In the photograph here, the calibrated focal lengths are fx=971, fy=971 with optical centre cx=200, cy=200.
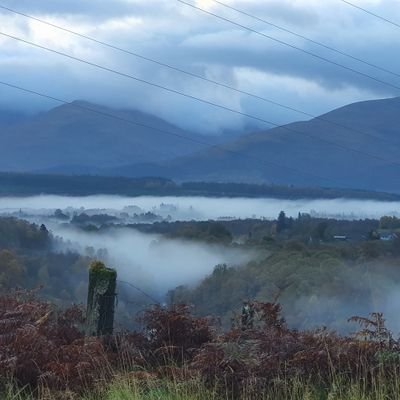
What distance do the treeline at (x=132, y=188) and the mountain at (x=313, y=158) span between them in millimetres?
9788

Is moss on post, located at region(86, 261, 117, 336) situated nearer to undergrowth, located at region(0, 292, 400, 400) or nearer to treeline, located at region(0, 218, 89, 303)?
undergrowth, located at region(0, 292, 400, 400)

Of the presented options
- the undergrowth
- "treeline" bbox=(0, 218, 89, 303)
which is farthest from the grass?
"treeline" bbox=(0, 218, 89, 303)

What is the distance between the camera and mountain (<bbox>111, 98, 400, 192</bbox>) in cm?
6681

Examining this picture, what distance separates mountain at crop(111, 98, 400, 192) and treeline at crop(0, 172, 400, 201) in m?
9.79

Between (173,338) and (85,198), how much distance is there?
107 feet

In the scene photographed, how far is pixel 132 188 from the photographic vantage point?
144 feet

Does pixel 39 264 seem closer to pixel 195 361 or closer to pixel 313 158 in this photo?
pixel 195 361

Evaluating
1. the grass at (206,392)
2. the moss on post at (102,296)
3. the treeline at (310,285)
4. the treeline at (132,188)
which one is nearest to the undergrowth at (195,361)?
the grass at (206,392)

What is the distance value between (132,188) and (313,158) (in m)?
34.8

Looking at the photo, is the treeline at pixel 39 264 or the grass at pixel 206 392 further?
the treeline at pixel 39 264

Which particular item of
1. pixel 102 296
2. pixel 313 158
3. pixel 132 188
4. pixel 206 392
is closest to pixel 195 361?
pixel 206 392

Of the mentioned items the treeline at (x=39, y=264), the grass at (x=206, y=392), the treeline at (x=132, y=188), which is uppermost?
the treeline at (x=132, y=188)

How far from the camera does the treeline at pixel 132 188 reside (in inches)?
1636

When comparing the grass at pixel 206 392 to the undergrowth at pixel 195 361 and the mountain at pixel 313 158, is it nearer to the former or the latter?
the undergrowth at pixel 195 361
